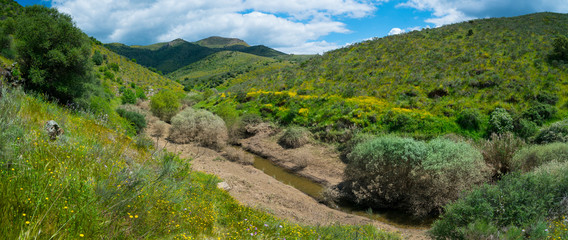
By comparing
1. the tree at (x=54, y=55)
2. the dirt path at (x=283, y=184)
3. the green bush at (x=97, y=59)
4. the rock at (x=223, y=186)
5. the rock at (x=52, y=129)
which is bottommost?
the dirt path at (x=283, y=184)

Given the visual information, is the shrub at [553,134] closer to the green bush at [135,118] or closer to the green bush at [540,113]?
the green bush at [540,113]

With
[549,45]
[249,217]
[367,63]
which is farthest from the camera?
[367,63]

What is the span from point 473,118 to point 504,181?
14.4 metres

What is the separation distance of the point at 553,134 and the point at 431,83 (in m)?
11.9

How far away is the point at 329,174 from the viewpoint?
60.8ft

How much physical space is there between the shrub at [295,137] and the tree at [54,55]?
14.8m

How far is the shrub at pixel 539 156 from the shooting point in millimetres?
11484

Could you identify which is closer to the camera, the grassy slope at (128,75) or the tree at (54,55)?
the tree at (54,55)

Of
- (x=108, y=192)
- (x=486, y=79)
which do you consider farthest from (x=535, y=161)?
(x=108, y=192)

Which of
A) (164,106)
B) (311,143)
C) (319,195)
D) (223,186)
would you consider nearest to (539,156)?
(319,195)

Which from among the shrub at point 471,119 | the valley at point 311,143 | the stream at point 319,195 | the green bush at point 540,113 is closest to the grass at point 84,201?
the valley at point 311,143

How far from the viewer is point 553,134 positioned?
50.7ft

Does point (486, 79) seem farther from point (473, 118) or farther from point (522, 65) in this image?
point (473, 118)

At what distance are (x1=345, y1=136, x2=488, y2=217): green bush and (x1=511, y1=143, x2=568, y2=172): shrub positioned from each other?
1.47 metres
